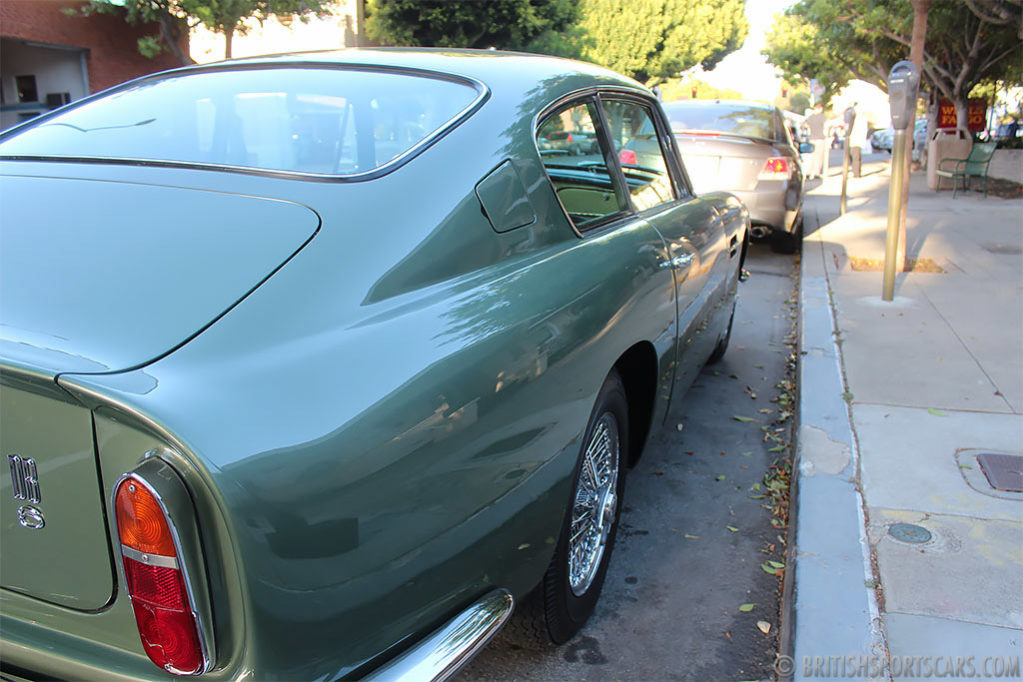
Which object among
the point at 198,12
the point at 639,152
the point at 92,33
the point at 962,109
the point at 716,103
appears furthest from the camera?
the point at 962,109

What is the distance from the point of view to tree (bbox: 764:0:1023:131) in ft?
48.5

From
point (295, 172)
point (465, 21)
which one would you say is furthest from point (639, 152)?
point (465, 21)

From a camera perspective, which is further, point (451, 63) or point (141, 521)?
point (451, 63)

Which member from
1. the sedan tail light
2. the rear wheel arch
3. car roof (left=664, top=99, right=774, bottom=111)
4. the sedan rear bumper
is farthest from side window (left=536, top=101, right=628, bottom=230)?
car roof (left=664, top=99, right=774, bottom=111)

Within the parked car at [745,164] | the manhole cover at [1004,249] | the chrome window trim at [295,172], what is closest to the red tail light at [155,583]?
the chrome window trim at [295,172]

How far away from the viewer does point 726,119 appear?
30.6 feet

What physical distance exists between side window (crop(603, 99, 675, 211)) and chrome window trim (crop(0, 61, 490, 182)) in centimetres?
86

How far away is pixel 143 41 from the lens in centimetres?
1393

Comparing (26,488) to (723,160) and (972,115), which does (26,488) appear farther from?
(972,115)

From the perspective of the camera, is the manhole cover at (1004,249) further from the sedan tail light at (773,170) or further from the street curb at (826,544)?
the street curb at (826,544)

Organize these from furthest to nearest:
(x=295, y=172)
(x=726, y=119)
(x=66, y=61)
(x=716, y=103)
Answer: (x=66, y=61)
(x=716, y=103)
(x=726, y=119)
(x=295, y=172)

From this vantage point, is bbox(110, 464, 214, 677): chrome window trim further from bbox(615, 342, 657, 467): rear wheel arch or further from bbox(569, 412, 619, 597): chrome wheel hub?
bbox(615, 342, 657, 467): rear wheel arch

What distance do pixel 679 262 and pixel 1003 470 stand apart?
6.01 feet

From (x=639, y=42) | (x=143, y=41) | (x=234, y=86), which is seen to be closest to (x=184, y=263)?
(x=234, y=86)
